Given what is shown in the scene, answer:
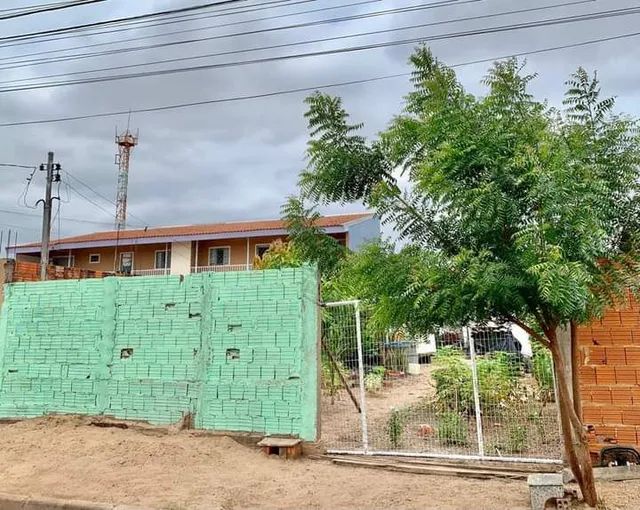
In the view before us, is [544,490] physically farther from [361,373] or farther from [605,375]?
[361,373]

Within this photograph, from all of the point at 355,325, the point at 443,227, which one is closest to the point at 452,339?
the point at 355,325

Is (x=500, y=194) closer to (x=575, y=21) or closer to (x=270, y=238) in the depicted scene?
(x=575, y=21)

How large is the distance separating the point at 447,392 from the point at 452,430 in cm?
68

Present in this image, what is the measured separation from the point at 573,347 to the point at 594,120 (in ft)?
7.24

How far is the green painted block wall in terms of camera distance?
6.93 metres

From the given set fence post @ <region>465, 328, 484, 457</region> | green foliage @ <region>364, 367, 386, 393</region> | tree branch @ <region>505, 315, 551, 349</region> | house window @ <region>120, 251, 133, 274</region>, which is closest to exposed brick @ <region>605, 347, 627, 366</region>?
fence post @ <region>465, 328, 484, 457</region>

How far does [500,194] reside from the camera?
14.2 ft

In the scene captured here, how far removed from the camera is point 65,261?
3155 cm

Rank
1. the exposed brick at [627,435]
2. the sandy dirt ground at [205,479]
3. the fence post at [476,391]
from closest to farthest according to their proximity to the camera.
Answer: the sandy dirt ground at [205,479], the exposed brick at [627,435], the fence post at [476,391]

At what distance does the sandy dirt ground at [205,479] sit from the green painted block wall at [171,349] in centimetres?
48

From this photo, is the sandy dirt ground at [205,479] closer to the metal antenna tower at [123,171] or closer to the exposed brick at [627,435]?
the exposed brick at [627,435]

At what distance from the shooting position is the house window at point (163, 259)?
28812 mm

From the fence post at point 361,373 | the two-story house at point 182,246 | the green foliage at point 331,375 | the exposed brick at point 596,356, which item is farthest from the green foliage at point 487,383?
the two-story house at point 182,246

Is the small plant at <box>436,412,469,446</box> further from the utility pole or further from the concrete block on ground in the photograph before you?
the utility pole
